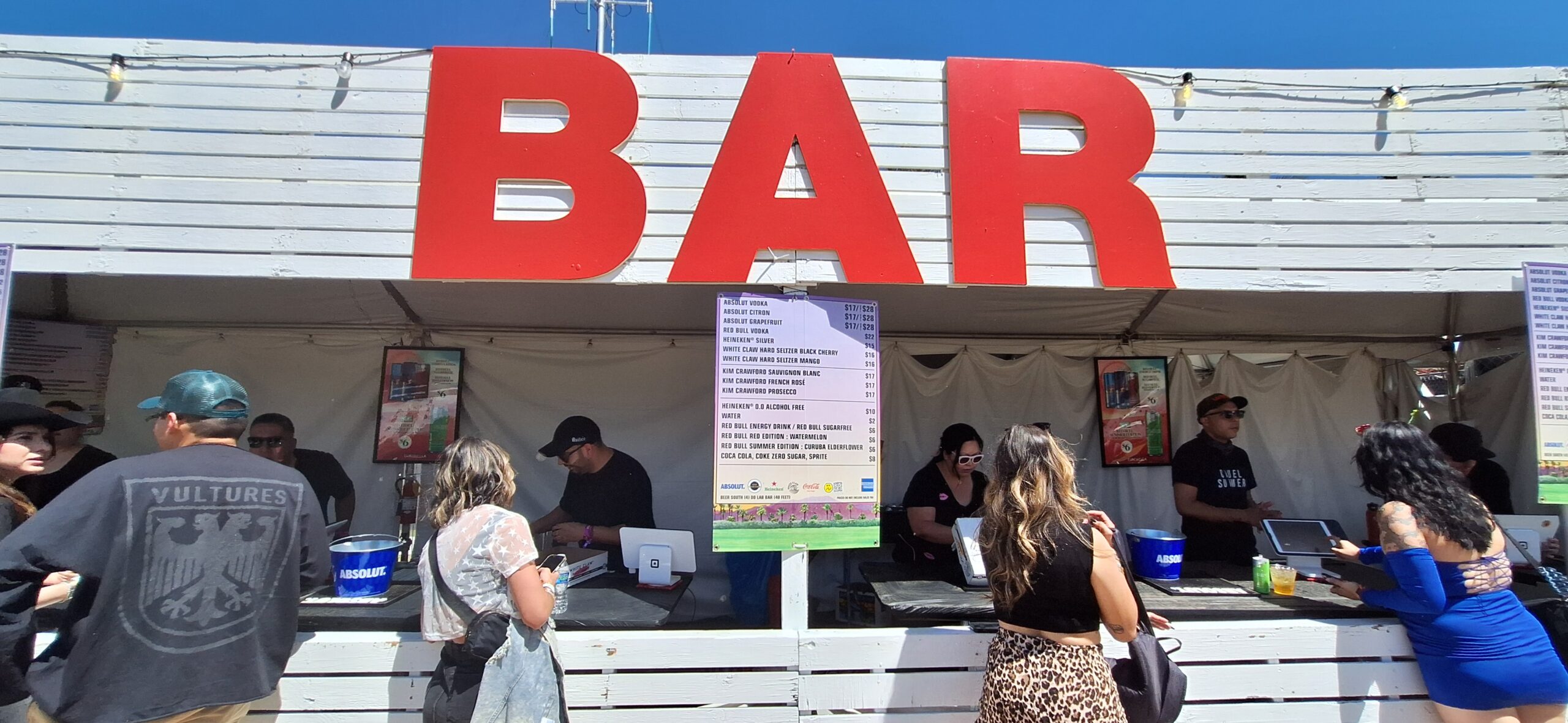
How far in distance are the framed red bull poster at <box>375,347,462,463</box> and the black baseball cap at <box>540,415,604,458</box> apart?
4.17 feet

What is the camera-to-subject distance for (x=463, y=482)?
2.17 meters

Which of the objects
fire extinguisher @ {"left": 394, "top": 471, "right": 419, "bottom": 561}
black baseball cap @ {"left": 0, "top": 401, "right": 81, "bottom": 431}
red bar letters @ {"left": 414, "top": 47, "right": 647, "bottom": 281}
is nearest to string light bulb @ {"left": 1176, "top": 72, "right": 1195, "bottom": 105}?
red bar letters @ {"left": 414, "top": 47, "right": 647, "bottom": 281}

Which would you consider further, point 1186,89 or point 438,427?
point 438,427

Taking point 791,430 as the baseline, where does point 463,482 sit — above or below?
below

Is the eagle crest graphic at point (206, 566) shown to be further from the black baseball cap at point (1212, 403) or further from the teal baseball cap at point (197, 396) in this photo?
the black baseball cap at point (1212, 403)

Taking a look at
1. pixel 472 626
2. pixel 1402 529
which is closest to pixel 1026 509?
pixel 1402 529

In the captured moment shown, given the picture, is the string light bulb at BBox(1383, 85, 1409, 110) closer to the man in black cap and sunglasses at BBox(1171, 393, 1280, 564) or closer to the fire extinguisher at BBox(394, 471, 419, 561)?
the man in black cap and sunglasses at BBox(1171, 393, 1280, 564)

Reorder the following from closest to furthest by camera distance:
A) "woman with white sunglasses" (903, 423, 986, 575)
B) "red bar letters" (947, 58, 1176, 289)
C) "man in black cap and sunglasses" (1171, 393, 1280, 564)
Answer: "red bar letters" (947, 58, 1176, 289)
"woman with white sunglasses" (903, 423, 986, 575)
"man in black cap and sunglasses" (1171, 393, 1280, 564)

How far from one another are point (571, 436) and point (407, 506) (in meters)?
1.65

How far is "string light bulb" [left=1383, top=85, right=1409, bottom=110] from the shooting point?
129 inches

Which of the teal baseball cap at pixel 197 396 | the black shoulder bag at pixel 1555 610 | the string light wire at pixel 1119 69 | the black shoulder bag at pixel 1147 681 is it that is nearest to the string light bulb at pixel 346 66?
the string light wire at pixel 1119 69

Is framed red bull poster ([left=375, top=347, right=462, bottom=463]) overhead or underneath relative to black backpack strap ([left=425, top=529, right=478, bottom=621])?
overhead

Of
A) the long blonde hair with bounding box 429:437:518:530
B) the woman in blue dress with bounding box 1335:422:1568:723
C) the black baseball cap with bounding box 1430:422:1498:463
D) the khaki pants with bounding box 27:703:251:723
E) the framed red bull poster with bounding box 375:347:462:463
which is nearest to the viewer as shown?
the khaki pants with bounding box 27:703:251:723

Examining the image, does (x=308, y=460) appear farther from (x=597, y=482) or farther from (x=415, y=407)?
(x=597, y=482)
